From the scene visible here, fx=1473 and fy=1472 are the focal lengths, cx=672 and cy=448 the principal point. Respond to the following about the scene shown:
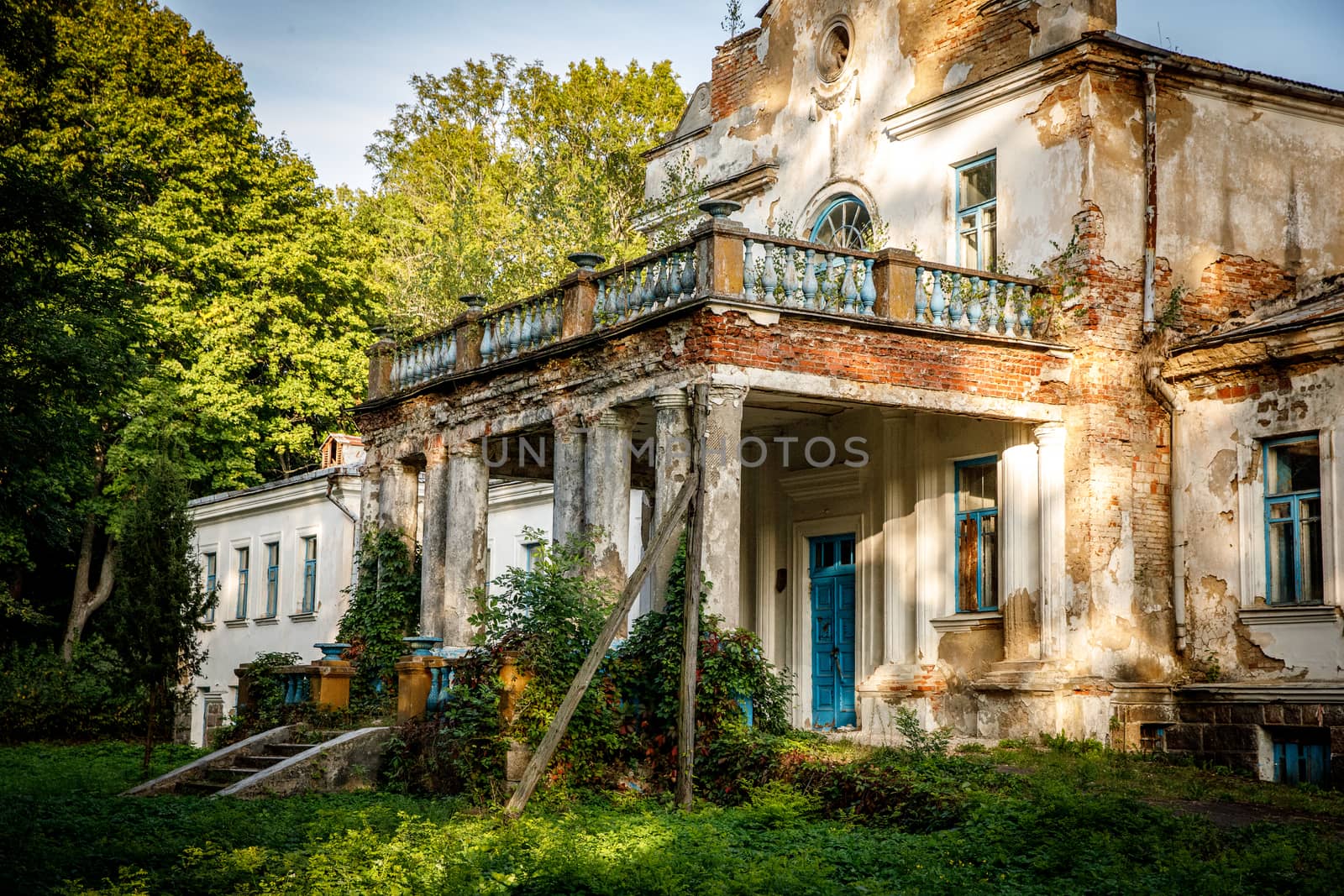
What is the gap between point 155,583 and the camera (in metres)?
18.0

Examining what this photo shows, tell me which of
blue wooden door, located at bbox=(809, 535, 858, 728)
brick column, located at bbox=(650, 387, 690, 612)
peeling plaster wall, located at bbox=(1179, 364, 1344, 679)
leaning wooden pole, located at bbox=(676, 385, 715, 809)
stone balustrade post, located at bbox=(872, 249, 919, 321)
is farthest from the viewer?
blue wooden door, located at bbox=(809, 535, 858, 728)

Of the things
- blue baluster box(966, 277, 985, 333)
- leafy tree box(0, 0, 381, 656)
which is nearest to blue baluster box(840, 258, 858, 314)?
blue baluster box(966, 277, 985, 333)

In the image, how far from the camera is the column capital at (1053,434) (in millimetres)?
16875

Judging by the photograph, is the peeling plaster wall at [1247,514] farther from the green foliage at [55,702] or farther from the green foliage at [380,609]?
the green foliage at [55,702]

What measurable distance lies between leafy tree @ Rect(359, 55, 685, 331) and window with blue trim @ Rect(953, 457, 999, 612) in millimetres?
8930

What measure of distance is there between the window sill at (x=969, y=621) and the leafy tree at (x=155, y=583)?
9.35 metres

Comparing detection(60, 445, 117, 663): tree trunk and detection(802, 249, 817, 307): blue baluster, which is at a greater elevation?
detection(802, 249, 817, 307): blue baluster

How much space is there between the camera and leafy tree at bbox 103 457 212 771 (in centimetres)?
1800

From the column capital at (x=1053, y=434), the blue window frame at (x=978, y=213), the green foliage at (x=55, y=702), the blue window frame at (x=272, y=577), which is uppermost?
the blue window frame at (x=978, y=213)

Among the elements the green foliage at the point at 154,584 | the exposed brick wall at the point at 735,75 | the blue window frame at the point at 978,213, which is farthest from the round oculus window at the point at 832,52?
the green foliage at the point at 154,584

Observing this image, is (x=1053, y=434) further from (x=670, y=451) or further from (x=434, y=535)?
(x=434, y=535)

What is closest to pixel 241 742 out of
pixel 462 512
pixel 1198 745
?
pixel 462 512

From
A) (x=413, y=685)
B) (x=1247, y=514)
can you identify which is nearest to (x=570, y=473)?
(x=413, y=685)

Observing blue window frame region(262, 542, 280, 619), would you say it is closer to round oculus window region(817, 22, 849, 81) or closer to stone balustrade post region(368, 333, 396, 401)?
stone balustrade post region(368, 333, 396, 401)
